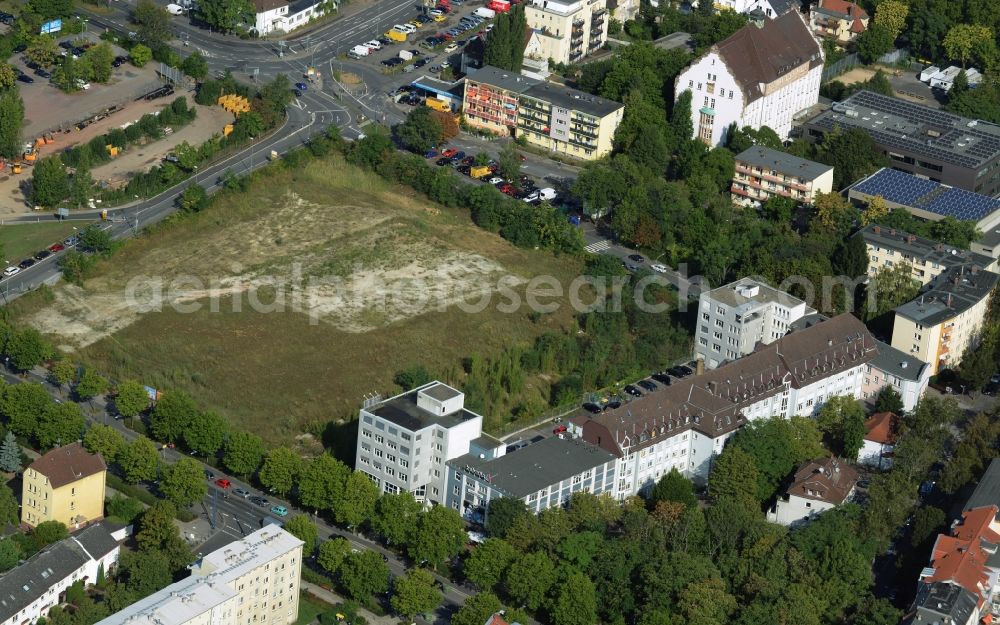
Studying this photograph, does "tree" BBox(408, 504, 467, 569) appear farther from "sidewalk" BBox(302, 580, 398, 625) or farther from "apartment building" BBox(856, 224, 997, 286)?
"apartment building" BBox(856, 224, 997, 286)

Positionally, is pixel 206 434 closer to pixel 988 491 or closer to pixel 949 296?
pixel 988 491

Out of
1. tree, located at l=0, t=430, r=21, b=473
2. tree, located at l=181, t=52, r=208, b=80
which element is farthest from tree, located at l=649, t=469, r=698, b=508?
tree, located at l=181, t=52, r=208, b=80

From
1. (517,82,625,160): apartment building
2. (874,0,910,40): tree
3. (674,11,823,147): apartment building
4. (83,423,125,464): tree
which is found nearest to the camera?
(83,423,125,464): tree

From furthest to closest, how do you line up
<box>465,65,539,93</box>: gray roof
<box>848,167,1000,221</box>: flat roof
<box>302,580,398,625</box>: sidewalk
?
<box>465,65,539,93</box>: gray roof → <box>848,167,1000,221</box>: flat roof → <box>302,580,398,625</box>: sidewalk

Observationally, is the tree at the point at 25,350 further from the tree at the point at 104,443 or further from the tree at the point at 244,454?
the tree at the point at 244,454

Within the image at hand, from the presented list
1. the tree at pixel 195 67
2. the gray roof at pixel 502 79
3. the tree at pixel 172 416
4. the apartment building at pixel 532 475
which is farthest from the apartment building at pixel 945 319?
the tree at pixel 195 67

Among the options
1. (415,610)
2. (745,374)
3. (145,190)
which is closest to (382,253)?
(145,190)
